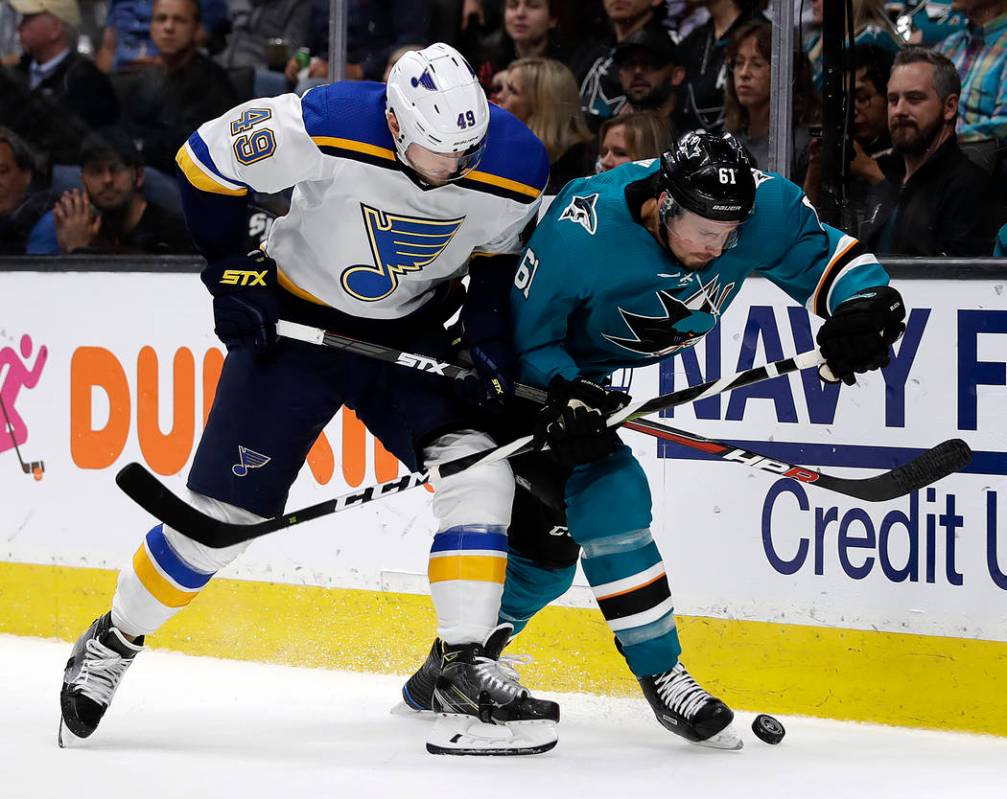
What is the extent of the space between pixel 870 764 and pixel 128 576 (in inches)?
54.2

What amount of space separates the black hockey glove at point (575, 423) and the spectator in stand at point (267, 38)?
1.70m

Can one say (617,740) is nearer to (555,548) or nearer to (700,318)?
(555,548)

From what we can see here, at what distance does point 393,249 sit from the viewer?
2432mm

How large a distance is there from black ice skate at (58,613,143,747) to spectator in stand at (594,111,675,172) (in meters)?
1.52

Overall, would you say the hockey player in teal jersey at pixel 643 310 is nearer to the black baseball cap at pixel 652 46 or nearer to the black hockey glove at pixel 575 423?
the black hockey glove at pixel 575 423

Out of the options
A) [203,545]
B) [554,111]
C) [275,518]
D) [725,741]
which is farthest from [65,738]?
[554,111]

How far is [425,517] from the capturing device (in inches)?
128

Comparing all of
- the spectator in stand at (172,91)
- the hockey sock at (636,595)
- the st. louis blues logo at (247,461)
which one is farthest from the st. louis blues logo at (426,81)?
the spectator in stand at (172,91)

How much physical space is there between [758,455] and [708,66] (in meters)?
1.11

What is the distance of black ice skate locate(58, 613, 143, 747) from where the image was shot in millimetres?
2549

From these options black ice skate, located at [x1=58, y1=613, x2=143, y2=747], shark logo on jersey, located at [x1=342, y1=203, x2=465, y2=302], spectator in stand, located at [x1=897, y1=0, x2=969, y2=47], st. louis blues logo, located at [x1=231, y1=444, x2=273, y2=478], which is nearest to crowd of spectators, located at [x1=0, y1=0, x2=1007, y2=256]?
spectator in stand, located at [x1=897, y1=0, x2=969, y2=47]

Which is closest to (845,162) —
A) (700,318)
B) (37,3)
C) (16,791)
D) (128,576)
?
(700,318)

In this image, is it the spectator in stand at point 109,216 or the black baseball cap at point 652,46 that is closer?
the black baseball cap at point 652,46

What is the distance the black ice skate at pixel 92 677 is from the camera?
8.36ft
